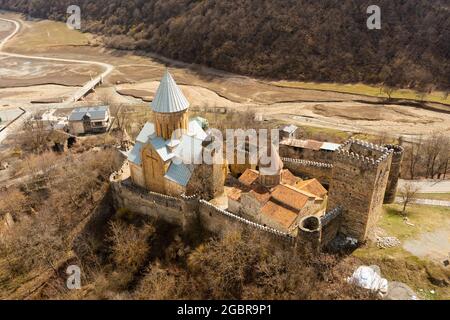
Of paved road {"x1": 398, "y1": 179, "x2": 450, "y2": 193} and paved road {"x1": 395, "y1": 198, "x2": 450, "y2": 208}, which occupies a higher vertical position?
paved road {"x1": 395, "y1": 198, "x2": 450, "y2": 208}

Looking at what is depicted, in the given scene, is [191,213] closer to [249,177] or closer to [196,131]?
[249,177]

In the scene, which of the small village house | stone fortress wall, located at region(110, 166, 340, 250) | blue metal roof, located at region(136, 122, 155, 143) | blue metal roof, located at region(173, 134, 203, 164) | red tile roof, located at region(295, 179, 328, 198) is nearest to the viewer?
stone fortress wall, located at region(110, 166, 340, 250)

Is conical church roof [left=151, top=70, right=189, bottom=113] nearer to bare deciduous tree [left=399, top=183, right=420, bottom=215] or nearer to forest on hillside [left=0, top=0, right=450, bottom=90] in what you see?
bare deciduous tree [left=399, top=183, right=420, bottom=215]

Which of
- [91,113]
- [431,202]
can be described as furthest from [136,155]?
[91,113]

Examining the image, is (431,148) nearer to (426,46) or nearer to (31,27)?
(426,46)
